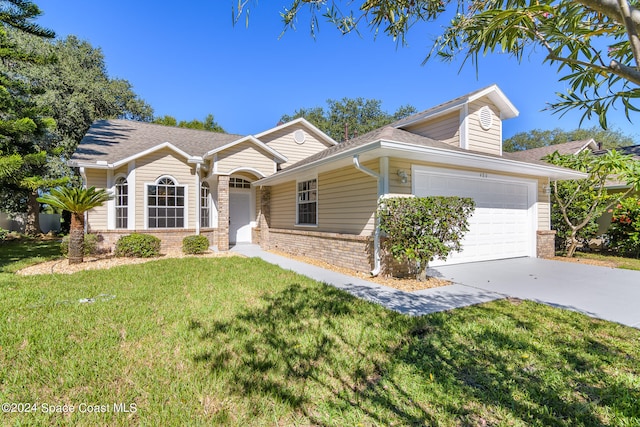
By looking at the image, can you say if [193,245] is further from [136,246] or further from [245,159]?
[245,159]

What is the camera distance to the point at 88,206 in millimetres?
8328

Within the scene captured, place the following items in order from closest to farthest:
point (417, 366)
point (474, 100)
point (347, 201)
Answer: point (417, 366) → point (347, 201) → point (474, 100)

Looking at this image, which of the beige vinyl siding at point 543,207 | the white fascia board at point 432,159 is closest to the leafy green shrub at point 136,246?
the white fascia board at point 432,159

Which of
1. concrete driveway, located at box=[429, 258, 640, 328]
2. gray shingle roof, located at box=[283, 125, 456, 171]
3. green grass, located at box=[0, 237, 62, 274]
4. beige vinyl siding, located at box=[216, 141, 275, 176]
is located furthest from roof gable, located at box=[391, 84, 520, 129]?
green grass, located at box=[0, 237, 62, 274]

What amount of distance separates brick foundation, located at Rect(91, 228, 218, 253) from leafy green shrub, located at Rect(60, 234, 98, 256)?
24 centimetres

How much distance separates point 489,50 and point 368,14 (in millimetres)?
1591

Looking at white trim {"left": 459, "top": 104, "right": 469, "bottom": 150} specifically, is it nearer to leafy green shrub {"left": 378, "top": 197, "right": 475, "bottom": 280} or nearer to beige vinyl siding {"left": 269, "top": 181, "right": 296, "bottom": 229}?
leafy green shrub {"left": 378, "top": 197, "right": 475, "bottom": 280}

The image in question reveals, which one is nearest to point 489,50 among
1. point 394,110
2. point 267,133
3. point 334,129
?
point 267,133

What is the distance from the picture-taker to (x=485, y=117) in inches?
364

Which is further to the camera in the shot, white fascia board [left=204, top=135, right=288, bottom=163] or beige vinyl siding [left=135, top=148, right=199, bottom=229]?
white fascia board [left=204, top=135, right=288, bottom=163]

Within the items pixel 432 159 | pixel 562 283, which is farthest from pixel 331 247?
pixel 562 283

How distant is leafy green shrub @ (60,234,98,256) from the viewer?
30.1 feet

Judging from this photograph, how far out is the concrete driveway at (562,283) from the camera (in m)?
4.65

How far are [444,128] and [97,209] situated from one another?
12.0 meters
